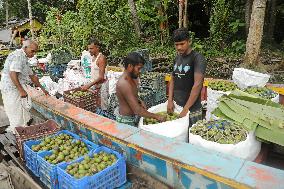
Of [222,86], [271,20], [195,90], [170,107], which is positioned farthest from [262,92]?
[271,20]

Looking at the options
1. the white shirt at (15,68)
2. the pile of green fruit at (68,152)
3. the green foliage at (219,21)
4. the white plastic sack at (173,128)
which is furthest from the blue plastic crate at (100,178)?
the green foliage at (219,21)

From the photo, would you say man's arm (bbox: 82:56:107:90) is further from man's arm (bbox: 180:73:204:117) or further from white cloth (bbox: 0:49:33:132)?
man's arm (bbox: 180:73:204:117)

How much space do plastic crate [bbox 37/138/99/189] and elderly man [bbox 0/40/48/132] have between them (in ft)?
5.81

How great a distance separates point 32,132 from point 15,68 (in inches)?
45.9

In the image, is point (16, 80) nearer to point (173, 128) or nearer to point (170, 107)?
point (170, 107)

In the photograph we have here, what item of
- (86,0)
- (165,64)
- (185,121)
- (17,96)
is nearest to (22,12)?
(86,0)

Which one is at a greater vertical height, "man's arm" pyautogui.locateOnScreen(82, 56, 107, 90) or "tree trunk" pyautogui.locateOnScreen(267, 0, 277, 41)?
"tree trunk" pyautogui.locateOnScreen(267, 0, 277, 41)

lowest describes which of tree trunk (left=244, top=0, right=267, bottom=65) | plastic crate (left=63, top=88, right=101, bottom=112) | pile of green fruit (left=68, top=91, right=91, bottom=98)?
plastic crate (left=63, top=88, right=101, bottom=112)

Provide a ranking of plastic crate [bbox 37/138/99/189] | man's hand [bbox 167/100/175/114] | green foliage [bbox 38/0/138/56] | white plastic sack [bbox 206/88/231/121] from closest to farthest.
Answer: plastic crate [bbox 37/138/99/189], man's hand [bbox 167/100/175/114], white plastic sack [bbox 206/88/231/121], green foliage [bbox 38/0/138/56]

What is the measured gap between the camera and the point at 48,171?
145 inches

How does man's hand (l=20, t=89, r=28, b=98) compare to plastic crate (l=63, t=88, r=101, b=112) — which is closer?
man's hand (l=20, t=89, r=28, b=98)

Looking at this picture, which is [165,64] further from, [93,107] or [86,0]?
[93,107]

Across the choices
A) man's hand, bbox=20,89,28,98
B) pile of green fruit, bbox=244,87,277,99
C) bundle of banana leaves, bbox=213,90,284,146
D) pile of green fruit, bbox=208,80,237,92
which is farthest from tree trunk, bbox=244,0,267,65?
man's hand, bbox=20,89,28,98

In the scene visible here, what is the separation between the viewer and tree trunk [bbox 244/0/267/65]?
6914 millimetres
